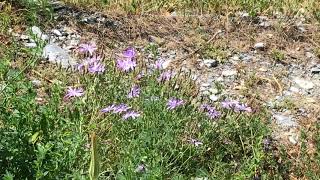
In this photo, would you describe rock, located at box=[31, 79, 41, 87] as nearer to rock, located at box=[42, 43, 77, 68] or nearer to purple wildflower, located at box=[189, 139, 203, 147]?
rock, located at box=[42, 43, 77, 68]

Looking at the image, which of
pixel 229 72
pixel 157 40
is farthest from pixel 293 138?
pixel 157 40

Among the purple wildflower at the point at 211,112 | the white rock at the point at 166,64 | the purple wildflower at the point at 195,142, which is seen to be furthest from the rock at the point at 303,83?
the purple wildflower at the point at 195,142

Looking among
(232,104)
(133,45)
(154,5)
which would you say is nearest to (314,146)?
(232,104)

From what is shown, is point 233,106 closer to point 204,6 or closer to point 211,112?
point 211,112

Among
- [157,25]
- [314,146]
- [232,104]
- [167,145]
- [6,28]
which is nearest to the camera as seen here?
[167,145]

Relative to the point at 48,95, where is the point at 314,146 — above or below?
below

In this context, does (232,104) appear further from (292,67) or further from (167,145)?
(292,67)

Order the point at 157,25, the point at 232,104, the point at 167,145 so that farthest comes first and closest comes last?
the point at 157,25, the point at 232,104, the point at 167,145
